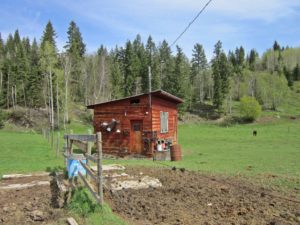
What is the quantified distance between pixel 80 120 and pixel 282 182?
46.7 m

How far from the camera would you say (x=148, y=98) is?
20.7 m

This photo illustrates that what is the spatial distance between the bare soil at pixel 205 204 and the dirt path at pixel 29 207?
137 centimetres

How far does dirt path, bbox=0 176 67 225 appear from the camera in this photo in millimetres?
6812

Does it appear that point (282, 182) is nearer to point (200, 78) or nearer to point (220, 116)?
point (220, 116)

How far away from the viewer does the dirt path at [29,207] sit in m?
6.81

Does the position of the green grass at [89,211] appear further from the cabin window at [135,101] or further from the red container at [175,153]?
the cabin window at [135,101]

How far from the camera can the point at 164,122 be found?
2316 centimetres

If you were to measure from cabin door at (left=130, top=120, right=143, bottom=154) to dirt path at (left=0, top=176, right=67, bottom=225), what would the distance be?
1157 cm

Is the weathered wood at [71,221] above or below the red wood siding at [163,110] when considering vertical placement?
below

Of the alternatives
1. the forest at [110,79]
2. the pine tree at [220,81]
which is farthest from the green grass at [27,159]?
the pine tree at [220,81]

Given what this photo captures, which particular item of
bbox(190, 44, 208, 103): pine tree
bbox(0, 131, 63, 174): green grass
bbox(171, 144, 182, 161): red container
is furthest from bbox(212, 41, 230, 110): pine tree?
bbox(171, 144, 182, 161): red container

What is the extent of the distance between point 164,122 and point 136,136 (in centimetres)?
284

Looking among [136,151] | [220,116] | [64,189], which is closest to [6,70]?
[220,116]

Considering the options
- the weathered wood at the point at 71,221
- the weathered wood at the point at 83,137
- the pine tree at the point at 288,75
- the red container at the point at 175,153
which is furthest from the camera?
the pine tree at the point at 288,75
